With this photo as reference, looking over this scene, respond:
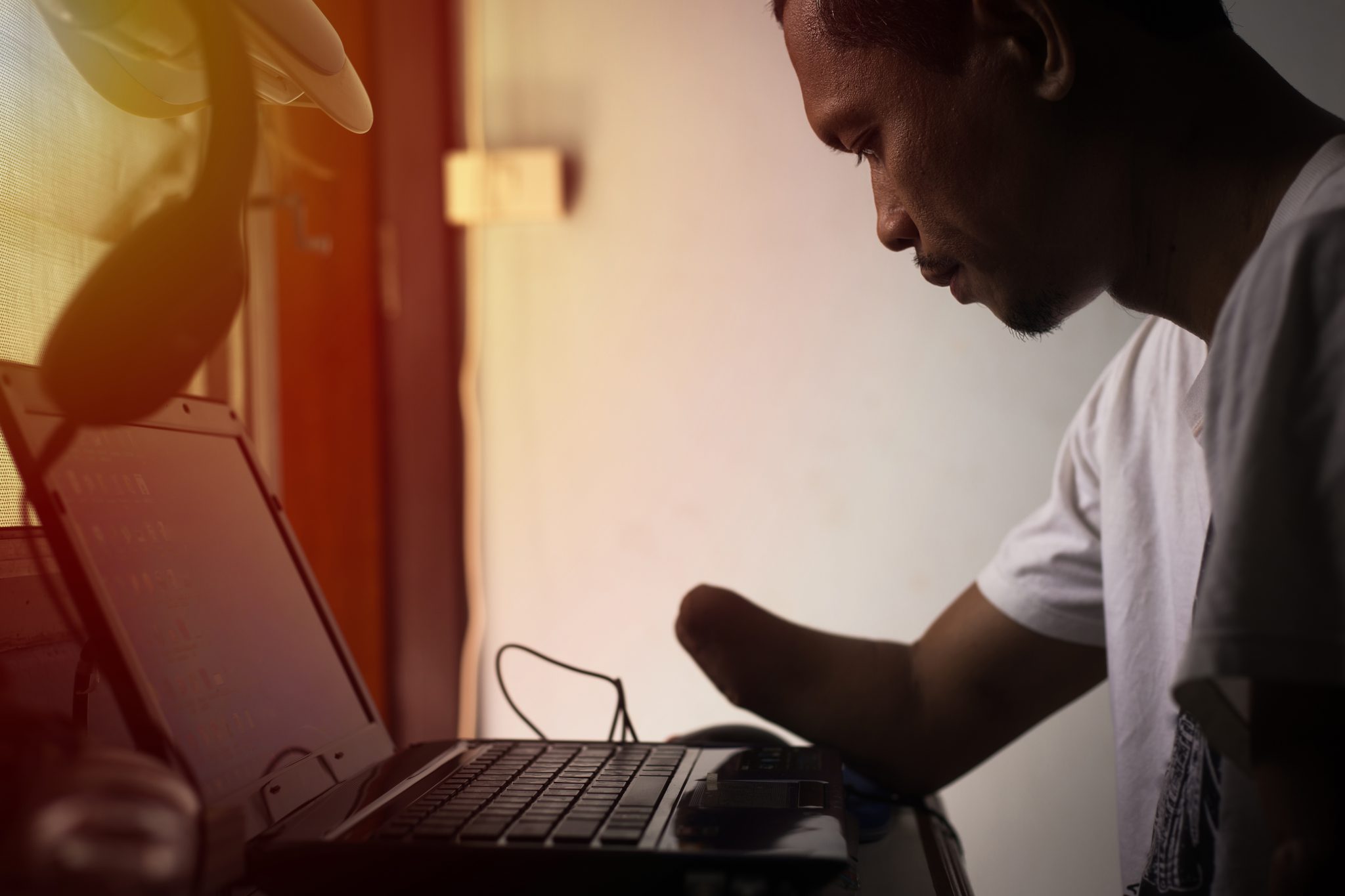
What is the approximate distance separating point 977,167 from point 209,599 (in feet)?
1.77

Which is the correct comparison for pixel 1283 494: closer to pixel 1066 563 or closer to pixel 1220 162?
pixel 1220 162

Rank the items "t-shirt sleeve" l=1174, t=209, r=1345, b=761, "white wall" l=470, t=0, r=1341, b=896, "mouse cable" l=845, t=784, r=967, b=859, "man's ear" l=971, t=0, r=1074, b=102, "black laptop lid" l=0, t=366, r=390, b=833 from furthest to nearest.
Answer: "white wall" l=470, t=0, r=1341, b=896 → "mouse cable" l=845, t=784, r=967, b=859 → "man's ear" l=971, t=0, r=1074, b=102 → "black laptop lid" l=0, t=366, r=390, b=833 → "t-shirt sleeve" l=1174, t=209, r=1345, b=761

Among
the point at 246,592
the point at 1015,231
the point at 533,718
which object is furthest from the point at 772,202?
the point at 246,592

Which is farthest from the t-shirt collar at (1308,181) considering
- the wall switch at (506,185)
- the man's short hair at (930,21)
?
the wall switch at (506,185)

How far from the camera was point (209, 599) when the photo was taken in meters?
0.53

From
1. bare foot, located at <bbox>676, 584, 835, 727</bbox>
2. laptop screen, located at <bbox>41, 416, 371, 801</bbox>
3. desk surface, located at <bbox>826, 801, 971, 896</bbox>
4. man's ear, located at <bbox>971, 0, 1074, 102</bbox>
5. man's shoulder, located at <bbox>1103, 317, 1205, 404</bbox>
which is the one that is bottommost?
desk surface, located at <bbox>826, 801, 971, 896</bbox>

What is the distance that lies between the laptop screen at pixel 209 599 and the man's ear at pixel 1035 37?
21.9 inches

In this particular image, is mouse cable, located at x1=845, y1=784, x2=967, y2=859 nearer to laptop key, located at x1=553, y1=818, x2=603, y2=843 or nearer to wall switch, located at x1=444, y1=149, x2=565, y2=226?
laptop key, located at x1=553, y1=818, x2=603, y2=843

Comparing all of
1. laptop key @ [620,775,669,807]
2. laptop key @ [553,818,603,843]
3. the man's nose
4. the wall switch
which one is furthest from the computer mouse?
the wall switch

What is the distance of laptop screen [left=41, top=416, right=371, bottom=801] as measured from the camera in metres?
0.45

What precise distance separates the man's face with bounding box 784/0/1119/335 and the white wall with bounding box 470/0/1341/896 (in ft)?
1.98

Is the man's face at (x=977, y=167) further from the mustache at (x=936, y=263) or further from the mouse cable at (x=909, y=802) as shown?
the mouse cable at (x=909, y=802)

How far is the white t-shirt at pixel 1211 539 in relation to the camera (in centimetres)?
33

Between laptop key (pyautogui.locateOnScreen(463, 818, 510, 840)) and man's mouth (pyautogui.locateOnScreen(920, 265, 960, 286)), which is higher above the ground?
man's mouth (pyautogui.locateOnScreen(920, 265, 960, 286))
